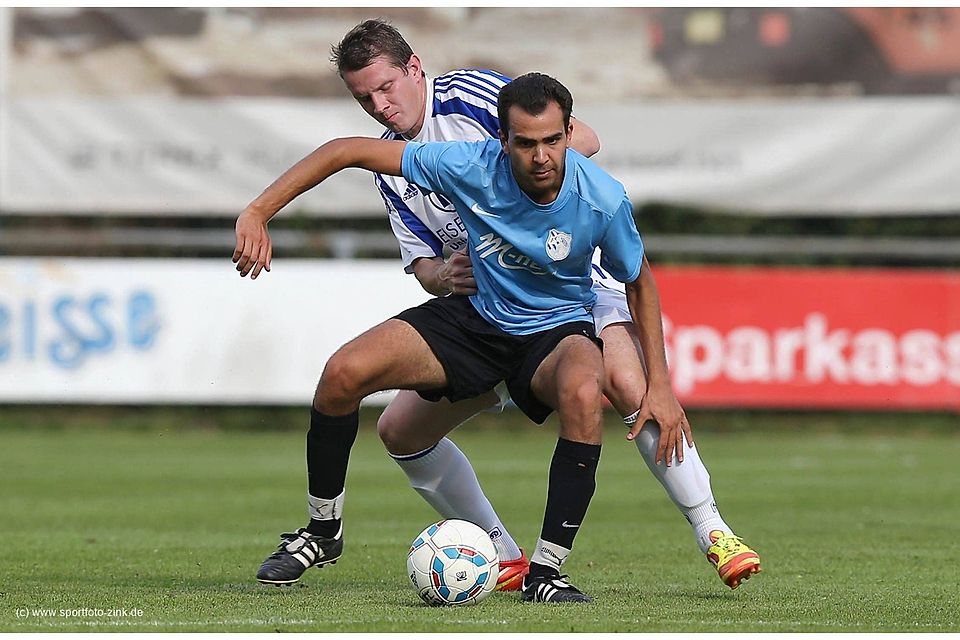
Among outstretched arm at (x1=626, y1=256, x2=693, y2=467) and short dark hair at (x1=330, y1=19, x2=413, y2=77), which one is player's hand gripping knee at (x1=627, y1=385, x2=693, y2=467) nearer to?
outstretched arm at (x1=626, y1=256, x2=693, y2=467)

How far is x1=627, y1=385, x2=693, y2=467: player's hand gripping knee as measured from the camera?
20.0ft

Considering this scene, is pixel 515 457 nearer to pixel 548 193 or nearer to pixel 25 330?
pixel 25 330

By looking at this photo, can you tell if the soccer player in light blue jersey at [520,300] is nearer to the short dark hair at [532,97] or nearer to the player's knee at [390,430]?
the short dark hair at [532,97]

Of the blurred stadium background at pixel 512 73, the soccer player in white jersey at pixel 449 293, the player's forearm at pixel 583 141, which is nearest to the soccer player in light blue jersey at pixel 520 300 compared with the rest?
the soccer player in white jersey at pixel 449 293

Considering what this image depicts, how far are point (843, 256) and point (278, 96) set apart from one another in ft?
20.9

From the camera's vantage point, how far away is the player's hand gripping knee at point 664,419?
20.0ft

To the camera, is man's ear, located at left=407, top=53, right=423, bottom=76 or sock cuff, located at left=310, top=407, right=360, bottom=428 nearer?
sock cuff, located at left=310, top=407, right=360, bottom=428

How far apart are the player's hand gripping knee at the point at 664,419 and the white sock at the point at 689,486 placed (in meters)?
0.03

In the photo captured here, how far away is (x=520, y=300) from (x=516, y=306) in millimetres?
32

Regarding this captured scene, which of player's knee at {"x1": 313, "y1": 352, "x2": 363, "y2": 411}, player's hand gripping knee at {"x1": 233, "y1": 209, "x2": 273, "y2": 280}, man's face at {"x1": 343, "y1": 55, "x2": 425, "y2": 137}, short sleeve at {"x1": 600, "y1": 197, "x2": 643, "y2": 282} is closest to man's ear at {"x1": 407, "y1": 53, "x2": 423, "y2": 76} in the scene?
man's face at {"x1": 343, "y1": 55, "x2": 425, "y2": 137}

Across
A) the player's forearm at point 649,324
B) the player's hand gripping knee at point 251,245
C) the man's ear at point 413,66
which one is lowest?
the player's forearm at point 649,324

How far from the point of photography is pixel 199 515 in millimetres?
9961

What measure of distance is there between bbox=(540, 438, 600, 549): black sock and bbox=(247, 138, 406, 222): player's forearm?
1250 millimetres

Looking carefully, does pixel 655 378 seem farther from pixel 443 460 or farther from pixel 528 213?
pixel 443 460
